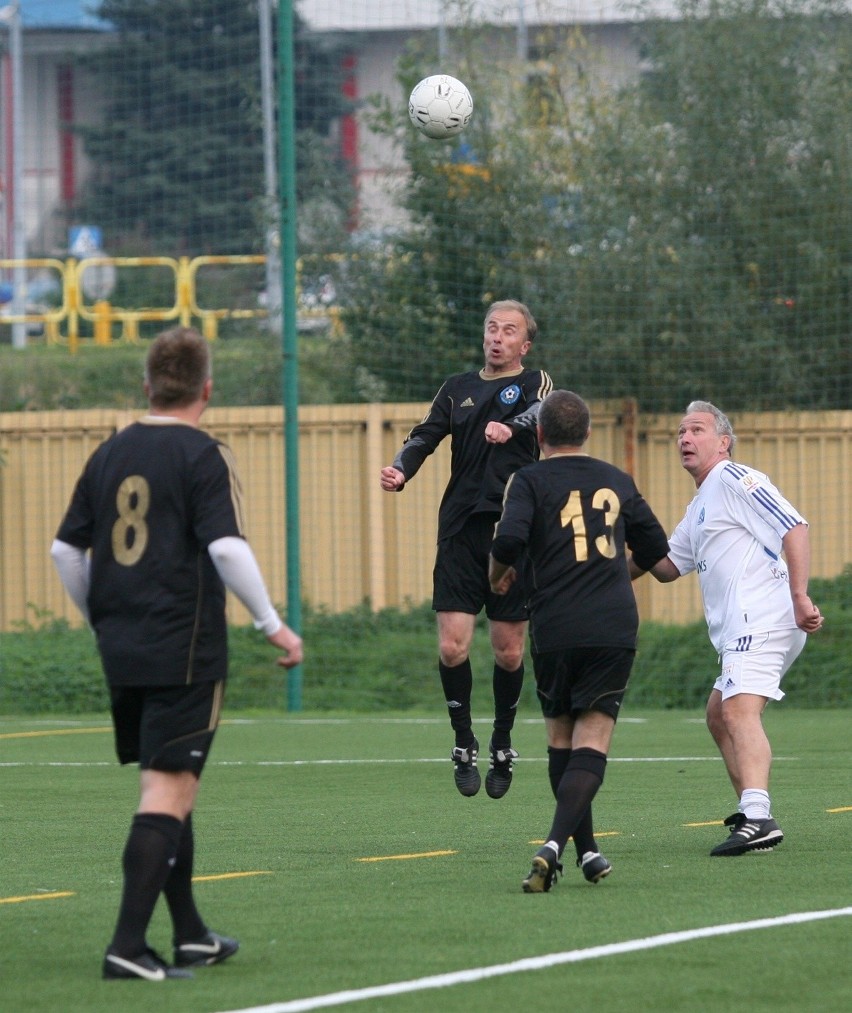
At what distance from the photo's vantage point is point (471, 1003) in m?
4.81

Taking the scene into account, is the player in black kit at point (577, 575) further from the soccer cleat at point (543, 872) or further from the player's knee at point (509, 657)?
the player's knee at point (509, 657)

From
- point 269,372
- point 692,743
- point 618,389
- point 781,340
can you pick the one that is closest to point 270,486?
point 269,372

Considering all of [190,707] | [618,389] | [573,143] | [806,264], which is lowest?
[190,707]

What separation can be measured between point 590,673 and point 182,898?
75.3 inches

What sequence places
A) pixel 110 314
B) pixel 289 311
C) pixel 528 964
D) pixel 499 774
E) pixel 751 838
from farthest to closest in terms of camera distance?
pixel 110 314, pixel 289 311, pixel 499 774, pixel 751 838, pixel 528 964

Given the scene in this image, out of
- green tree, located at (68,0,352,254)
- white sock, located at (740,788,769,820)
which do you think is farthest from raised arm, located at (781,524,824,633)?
green tree, located at (68,0,352,254)

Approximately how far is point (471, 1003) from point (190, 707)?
1.15 m

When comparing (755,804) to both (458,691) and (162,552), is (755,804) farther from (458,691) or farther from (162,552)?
(162,552)

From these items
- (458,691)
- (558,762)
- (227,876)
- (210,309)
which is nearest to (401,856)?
(227,876)

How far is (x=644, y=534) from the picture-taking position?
6934 millimetres

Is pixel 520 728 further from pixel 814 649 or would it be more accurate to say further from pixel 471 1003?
pixel 471 1003

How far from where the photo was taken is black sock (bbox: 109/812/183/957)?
515cm

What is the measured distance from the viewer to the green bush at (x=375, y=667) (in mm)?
16688

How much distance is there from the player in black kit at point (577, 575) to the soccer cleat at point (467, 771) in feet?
7.47
